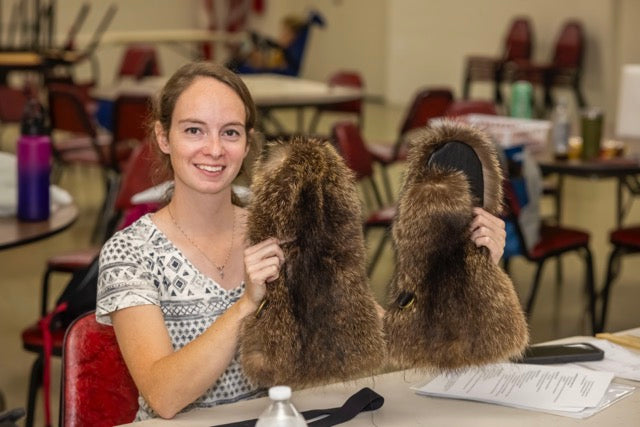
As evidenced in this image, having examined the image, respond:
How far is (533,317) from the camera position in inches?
190

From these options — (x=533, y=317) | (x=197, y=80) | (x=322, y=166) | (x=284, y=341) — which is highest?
(x=197, y=80)

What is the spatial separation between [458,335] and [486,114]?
3761mm

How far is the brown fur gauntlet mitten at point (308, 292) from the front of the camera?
1.67 m

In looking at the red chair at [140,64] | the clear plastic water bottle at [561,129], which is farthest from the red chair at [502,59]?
the clear plastic water bottle at [561,129]

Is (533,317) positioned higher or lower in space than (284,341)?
lower

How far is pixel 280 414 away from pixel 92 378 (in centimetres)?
74

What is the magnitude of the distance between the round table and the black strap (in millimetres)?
1488

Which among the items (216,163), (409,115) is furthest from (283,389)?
(409,115)

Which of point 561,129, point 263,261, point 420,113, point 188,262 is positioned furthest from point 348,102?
point 263,261

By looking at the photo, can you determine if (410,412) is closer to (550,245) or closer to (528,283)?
(550,245)

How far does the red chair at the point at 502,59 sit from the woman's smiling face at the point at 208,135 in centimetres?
848

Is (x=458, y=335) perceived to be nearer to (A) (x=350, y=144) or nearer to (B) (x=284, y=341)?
(B) (x=284, y=341)

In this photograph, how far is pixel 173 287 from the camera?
203 centimetres

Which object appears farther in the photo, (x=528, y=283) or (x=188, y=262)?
(x=528, y=283)
